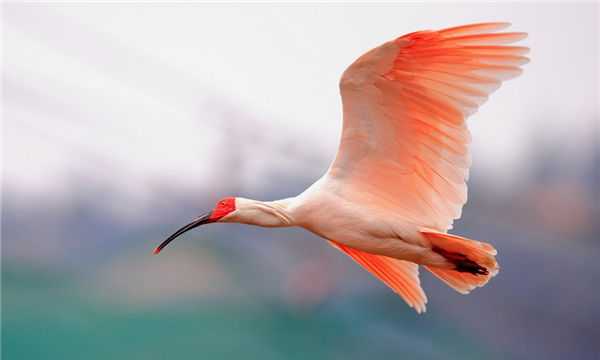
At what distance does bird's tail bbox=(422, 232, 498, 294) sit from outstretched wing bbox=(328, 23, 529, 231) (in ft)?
0.53

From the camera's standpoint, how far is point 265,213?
9.25 ft

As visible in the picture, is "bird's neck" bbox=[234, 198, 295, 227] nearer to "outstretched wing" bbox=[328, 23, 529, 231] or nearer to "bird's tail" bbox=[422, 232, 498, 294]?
"outstretched wing" bbox=[328, 23, 529, 231]

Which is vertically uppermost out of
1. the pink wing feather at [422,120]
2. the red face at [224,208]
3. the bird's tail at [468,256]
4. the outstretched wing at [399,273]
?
the pink wing feather at [422,120]

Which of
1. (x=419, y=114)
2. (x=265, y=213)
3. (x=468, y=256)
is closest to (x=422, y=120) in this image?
(x=419, y=114)

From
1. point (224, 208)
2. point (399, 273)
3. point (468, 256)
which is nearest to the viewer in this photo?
point (468, 256)

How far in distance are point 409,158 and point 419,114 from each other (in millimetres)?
216

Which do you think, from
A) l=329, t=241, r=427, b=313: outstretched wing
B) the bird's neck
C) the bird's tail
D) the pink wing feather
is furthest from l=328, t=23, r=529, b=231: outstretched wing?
l=329, t=241, r=427, b=313: outstretched wing

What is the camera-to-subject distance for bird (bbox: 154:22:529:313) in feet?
8.54

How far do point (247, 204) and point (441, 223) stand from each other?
0.88m

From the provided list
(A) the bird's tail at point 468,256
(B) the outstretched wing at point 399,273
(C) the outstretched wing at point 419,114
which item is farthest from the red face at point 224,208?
(A) the bird's tail at point 468,256

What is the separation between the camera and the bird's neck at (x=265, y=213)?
9.20ft

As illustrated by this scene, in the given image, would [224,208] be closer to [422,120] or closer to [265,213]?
[265,213]

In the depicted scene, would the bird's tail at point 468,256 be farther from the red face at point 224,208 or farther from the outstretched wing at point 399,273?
the red face at point 224,208

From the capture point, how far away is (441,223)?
114 inches
